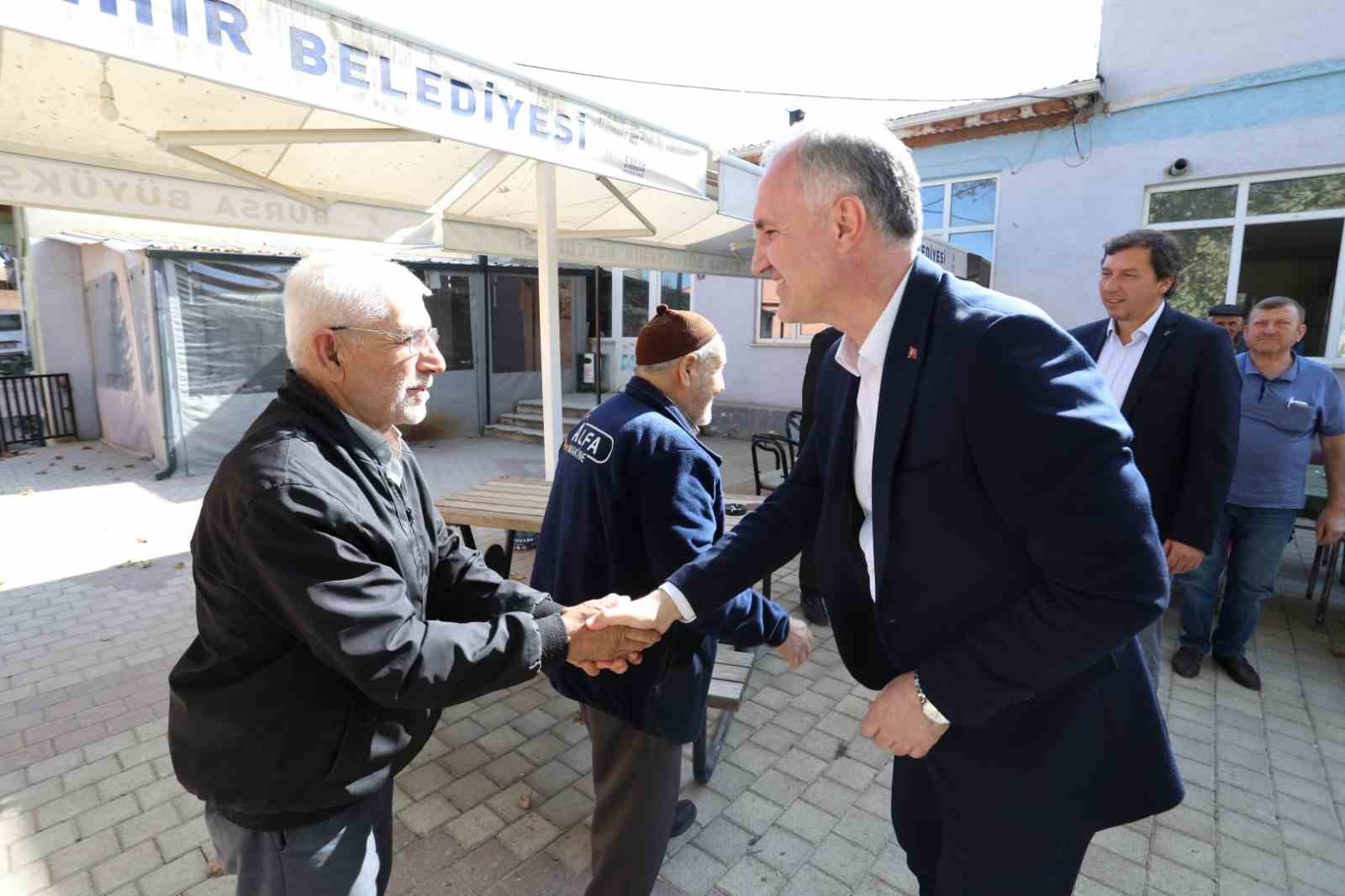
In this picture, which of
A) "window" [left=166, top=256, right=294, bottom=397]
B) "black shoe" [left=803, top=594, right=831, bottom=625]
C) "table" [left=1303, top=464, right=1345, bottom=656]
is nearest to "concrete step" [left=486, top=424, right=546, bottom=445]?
"window" [left=166, top=256, right=294, bottom=397]

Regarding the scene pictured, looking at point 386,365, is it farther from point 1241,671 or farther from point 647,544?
point 1241,671

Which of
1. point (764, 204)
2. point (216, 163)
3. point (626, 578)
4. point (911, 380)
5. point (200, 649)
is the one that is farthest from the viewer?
point (216, 163)

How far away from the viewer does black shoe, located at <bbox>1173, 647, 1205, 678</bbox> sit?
3924 mm

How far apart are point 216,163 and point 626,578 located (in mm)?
3652

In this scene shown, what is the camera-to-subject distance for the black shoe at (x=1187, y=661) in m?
3.92

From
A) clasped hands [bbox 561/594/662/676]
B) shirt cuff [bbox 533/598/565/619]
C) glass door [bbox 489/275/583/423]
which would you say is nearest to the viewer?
clasped hands [bbox 561/594/662/676]

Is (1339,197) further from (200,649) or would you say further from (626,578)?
(200,649)

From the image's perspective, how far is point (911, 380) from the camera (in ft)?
3.94

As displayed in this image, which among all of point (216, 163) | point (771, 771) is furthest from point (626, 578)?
point (216, 163)

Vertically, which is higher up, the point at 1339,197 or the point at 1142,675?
the point at 1339,197

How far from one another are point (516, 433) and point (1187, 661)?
30.9ft

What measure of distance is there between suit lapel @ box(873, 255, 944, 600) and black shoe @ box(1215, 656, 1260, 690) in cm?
392

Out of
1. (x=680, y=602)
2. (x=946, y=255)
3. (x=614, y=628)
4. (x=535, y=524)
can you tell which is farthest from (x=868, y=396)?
(x=946, y=255)

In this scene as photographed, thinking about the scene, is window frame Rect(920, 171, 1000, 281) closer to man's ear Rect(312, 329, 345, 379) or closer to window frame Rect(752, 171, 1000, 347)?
window frame Rect(752, 171, 1000, 347)
